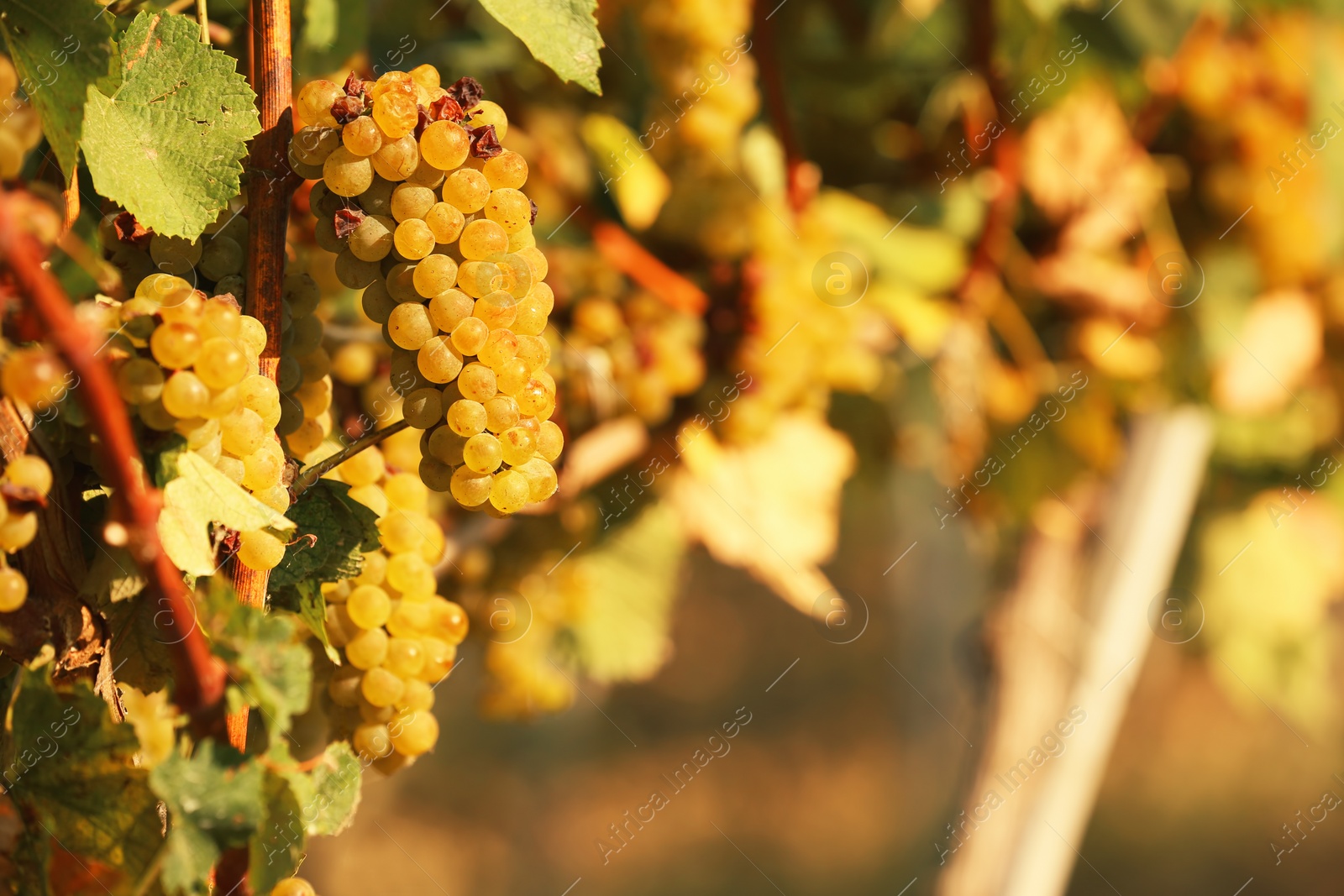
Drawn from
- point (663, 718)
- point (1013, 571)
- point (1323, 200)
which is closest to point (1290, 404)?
point (1323, 200)

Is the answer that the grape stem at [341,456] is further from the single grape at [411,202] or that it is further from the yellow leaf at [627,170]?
the yellow leaf at [627,170]

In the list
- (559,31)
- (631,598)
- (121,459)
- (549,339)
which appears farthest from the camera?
(631,598)

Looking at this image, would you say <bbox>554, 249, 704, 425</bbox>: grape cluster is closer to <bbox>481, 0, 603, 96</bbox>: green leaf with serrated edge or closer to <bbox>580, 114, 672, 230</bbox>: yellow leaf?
<bbox>580, 114, 672, 230</bbox>: yellow leaf

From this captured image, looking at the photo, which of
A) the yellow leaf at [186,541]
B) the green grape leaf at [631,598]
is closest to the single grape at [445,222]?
the yellow leaf at [186,541]

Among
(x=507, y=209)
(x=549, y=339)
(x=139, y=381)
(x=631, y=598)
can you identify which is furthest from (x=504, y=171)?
(x=631, y=598)

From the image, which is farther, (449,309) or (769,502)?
(769,502)

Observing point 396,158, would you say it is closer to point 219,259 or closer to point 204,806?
point 219,259
